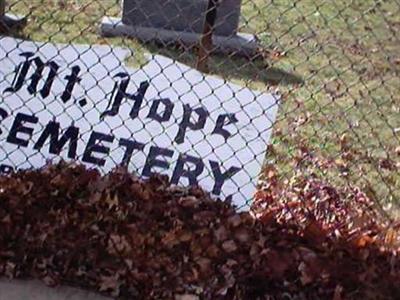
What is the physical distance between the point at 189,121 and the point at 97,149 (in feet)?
1.27

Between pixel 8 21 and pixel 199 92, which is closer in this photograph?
pixel 199 92

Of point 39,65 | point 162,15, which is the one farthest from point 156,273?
point 162,15

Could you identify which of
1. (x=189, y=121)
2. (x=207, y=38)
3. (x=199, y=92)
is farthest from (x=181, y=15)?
(x=189, y=121)

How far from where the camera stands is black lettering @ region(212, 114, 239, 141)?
3396 mm

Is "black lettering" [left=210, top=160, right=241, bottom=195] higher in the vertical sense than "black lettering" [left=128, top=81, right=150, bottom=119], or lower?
lower

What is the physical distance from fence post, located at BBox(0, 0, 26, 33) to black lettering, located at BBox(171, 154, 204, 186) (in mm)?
1829

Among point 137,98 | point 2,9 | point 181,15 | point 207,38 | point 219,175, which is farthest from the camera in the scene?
point 181,15

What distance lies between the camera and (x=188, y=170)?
3.36 metres

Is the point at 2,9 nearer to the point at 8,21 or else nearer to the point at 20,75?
the point at 8,21

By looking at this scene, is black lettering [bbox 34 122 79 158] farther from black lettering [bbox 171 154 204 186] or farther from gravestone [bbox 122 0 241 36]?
gravestone [bbox 122 0 241 36]

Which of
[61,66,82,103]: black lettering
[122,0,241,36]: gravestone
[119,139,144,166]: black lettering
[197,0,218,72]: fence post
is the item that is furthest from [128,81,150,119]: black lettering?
[122,0,241,36]: gravestone

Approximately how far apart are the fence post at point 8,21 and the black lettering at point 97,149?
5.22 ft

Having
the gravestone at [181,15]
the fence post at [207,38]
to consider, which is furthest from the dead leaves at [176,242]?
the gravestone at [181,15]

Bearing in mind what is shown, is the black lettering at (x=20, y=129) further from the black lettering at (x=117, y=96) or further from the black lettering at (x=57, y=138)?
the black lettering at (x=117, y=96)
